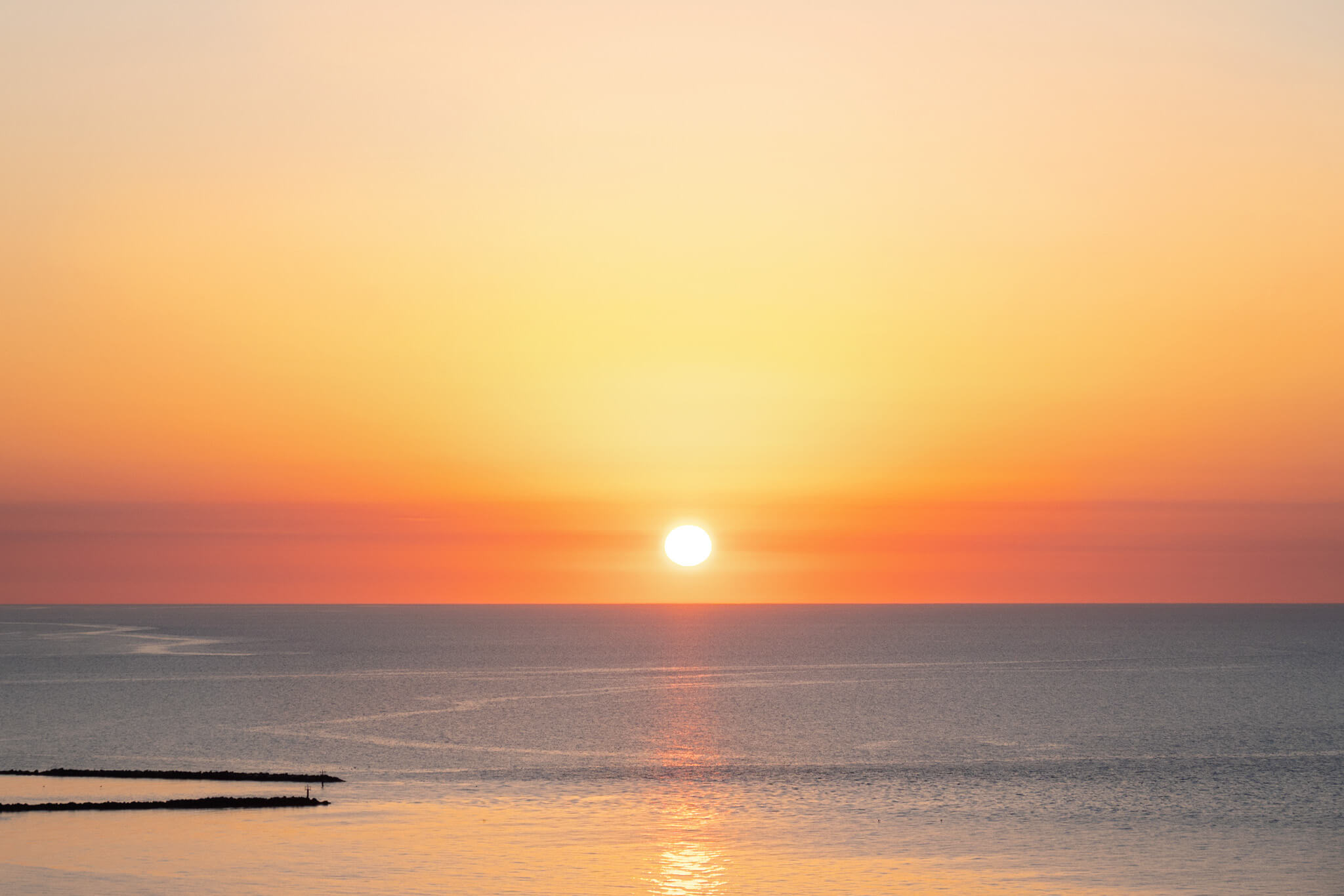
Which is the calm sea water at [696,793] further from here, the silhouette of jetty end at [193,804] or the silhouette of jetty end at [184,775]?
the silhouette of jetty end at [184,775]

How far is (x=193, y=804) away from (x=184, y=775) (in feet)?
40.7

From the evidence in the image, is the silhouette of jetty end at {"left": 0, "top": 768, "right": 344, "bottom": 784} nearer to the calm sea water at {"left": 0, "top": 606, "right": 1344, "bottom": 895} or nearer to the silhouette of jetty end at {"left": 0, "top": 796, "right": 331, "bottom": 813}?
the calm sea water at {"left": 0, "top": 606, "right": 1344, "bottom": 895}

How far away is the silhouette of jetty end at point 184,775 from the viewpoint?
8019 cm

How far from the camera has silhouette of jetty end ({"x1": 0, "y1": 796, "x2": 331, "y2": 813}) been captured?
219ft

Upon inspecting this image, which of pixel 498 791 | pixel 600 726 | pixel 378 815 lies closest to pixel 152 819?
pixel 378 815

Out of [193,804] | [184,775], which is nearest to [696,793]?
[193,804]

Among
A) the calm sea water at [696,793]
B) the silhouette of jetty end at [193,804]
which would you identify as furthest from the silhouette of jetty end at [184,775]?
the silhouette of jetty end at [193,804]

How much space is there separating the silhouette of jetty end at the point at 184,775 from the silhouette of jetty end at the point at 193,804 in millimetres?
7109

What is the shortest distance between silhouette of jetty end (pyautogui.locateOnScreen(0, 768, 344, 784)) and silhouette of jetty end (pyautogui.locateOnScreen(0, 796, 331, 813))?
23.3ft

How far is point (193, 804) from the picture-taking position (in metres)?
69.6

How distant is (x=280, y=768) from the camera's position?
3583 inches

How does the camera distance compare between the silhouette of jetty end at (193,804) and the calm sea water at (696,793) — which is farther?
the silhouette of jetty end at (193,804)

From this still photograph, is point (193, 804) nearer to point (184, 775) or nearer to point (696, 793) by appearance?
point (184, 775)

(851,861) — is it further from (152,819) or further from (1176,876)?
(152,819)
